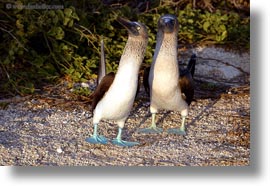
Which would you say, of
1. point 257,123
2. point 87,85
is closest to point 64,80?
point 87,85

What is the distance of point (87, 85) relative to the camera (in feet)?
10.9

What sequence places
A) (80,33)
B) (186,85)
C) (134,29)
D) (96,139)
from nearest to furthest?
(134,29)
(96,139)
(186,85)
(80,33)

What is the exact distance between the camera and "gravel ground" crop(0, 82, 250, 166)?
2.61m

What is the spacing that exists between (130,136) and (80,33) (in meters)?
0.70

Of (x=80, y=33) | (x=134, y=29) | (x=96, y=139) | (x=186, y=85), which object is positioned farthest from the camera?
(x=80, y=33)

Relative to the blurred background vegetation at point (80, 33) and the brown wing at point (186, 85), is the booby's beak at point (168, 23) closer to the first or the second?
the brown wing at point (186, 85)

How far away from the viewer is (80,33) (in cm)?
338

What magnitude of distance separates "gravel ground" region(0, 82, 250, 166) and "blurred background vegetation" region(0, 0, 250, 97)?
189 mm

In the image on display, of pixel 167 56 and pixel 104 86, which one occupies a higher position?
pixel 167 56

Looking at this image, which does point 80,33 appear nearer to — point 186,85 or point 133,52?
point 186,85

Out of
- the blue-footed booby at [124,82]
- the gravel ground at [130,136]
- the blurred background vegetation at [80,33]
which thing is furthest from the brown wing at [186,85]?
the blurred background vegetation at [80,33]

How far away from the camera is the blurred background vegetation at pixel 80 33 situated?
321cm

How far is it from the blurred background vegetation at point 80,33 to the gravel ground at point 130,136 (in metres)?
0.19

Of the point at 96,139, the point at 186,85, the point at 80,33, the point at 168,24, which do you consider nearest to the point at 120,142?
the point at 96,139
